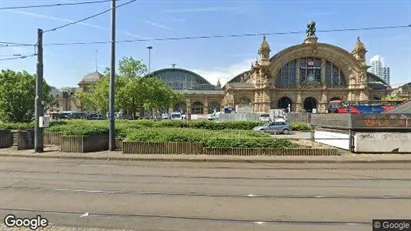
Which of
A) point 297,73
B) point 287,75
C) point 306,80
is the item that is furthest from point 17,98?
point 306,80

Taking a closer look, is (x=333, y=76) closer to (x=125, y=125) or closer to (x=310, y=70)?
(x=310, y=70)

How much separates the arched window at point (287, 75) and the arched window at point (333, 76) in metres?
9.49

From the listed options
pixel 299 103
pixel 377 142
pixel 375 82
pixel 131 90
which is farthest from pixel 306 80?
pixel 377 142

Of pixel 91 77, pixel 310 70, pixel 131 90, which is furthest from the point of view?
pixel 91 77

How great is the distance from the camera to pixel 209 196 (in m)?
7.55

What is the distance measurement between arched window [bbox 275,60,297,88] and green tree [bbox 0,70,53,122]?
6810 centimetres

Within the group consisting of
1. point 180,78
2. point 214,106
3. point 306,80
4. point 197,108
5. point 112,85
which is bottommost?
point 112,85

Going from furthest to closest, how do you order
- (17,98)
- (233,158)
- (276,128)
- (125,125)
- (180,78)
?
(180,78)
(276,128)
(17,98)
(125,125)
(233,158)

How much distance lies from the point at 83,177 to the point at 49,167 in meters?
2.96

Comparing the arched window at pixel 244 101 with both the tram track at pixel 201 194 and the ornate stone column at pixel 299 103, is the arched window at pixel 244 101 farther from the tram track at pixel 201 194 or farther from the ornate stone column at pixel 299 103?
the tram track at pixel 201 194

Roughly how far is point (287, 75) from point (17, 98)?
71.6 m

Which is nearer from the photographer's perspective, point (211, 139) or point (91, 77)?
point (211, 139)

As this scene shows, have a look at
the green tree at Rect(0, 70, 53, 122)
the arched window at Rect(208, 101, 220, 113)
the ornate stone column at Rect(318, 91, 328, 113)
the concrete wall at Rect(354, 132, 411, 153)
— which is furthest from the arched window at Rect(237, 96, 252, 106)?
the concrete wall at Rect(354, 132, 411, 153)

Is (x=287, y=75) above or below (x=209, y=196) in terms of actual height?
above
